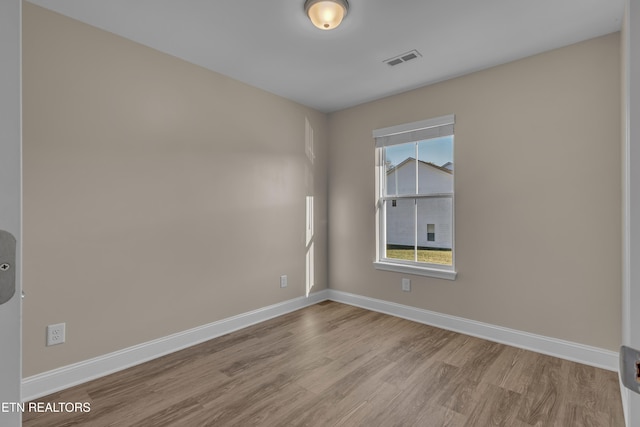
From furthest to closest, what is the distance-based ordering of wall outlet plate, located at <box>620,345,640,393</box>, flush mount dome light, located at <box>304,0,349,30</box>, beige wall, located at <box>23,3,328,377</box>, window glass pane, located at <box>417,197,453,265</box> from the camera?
1. window glass pane, located at <box>417,197,453,265</box>
2. beige wall, located at <box>23,3,328,377</box>
3. flush mount dome light, located at <box>304,0,349,30</box>
4. wall outlet plate, located at <box>620,345,640,393</box>

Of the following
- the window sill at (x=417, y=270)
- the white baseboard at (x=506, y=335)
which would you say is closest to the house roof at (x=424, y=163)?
the window sill at (x=417, y=270)

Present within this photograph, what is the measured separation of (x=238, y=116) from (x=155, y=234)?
4.72ft

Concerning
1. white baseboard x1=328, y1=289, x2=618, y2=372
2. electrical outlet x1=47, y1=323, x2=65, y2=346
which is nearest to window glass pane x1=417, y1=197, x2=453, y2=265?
white baseboard x1=328, y1=289, x2=618, y2=372

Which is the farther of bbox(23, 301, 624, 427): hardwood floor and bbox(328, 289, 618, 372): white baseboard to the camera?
bbox(328, 289, 618, 372): white baseboard

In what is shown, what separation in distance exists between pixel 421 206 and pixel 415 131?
2.71ft

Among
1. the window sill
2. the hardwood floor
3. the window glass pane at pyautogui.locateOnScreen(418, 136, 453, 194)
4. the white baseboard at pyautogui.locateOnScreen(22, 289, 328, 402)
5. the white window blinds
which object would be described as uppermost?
the white window blinds

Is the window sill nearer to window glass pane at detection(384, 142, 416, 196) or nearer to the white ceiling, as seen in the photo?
window glass pane at detection(384, 142, 416, 196)

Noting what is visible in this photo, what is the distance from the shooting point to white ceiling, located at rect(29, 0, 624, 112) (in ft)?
7.03

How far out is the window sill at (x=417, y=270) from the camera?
328 cm

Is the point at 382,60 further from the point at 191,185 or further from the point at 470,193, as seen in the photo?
the point at 191,185

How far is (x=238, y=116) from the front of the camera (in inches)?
131

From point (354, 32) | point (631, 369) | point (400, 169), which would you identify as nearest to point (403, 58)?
point (354, 32)

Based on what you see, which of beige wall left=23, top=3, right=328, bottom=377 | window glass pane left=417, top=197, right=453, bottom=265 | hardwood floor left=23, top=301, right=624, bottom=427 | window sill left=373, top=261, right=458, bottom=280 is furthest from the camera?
window glass pane left=417, top=197, right=453, bottom=265

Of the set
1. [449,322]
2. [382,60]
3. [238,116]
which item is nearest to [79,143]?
[238,116]
